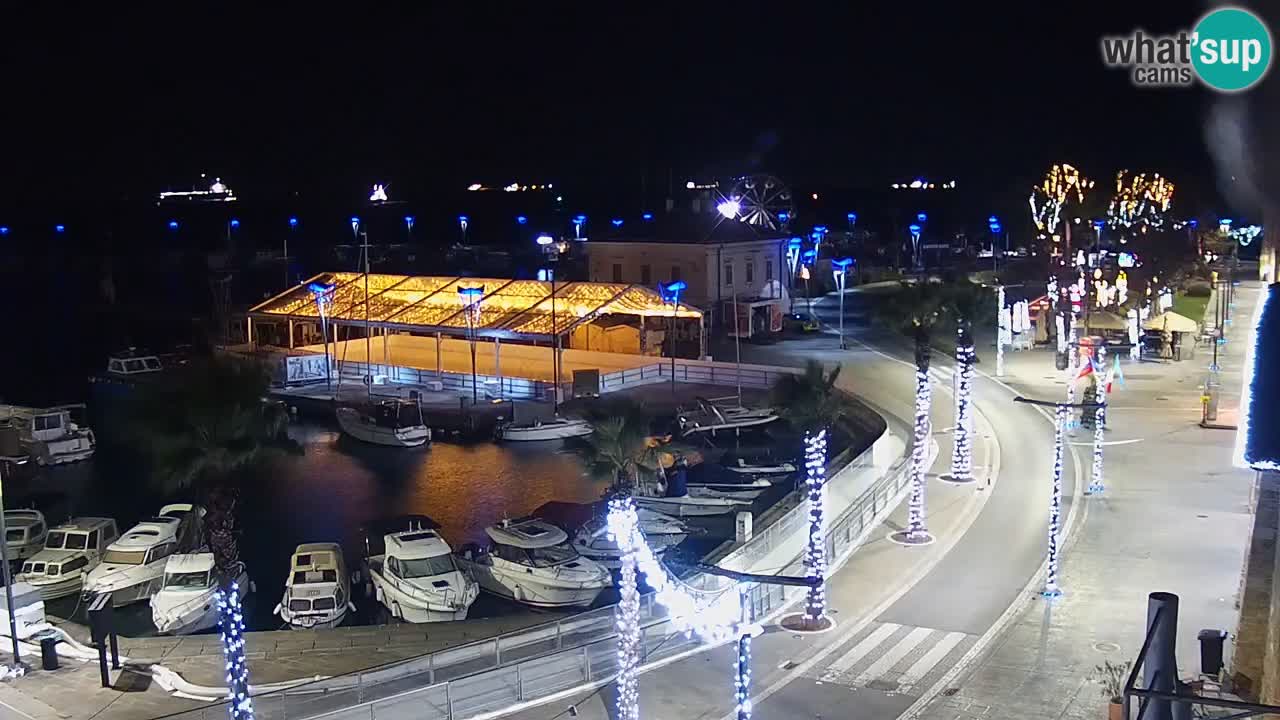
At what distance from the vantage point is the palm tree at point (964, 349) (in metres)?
25.5

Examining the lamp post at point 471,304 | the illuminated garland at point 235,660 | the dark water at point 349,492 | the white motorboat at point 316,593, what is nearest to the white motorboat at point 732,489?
the dark water at point 349,492

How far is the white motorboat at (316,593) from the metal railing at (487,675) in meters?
6.58

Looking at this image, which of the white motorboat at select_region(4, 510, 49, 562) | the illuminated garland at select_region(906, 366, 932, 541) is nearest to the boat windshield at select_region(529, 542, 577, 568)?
the illuminated garland at select_region(906, 366, 932, 541)

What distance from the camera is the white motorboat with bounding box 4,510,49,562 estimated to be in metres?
27.6

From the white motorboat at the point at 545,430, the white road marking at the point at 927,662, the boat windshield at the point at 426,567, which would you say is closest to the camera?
the white road marking at the point at 927,662

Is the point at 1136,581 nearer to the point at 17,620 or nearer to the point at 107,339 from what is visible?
the point at 17,620

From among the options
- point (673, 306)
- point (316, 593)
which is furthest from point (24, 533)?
point (673, 306)

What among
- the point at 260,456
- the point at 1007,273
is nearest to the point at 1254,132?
the point at 260,456

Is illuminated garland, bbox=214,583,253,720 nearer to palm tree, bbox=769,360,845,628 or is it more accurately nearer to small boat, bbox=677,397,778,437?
palm tree, bbox=769,360,845,628

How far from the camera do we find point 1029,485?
2642 centimetres

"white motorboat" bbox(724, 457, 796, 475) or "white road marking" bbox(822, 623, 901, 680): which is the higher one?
"white road marking" bbox(822, 623, 901, 680)

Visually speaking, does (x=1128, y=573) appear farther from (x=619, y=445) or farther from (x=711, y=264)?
(x=711, y=264)

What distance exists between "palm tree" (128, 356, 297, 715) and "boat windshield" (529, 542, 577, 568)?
395 inches

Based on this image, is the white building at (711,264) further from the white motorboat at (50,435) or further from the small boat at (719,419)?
the white motorboat at (50,435)
